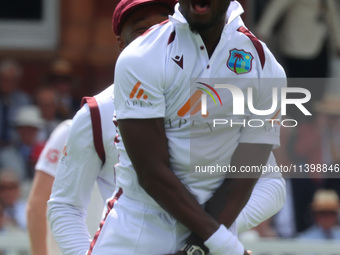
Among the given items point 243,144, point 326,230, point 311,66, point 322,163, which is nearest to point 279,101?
point 243,144

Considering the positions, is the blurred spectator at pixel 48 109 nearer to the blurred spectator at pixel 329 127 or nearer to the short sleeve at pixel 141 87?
the blurred spectator at pixel 329 127

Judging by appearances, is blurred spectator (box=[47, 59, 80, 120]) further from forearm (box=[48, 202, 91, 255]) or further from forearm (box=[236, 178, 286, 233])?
forearm (box=[236, 178, 286, 233])

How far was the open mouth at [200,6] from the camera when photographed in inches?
118

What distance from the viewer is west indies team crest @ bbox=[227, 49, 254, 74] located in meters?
3.03

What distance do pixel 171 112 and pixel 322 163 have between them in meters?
5.32

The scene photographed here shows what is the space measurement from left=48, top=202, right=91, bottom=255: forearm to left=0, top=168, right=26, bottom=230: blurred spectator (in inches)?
149

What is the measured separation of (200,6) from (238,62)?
20cm

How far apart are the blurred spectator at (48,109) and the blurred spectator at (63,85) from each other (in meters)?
0.09

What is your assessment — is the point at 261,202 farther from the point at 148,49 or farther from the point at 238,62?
the point at 148,49

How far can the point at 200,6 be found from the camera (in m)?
3.01

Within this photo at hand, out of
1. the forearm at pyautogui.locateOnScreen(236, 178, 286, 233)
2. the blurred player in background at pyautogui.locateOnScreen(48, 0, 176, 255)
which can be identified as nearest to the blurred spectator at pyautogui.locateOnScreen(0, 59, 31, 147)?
the blurred player in background at pyautogui.locateOnScreen(48, 0, 176, 255)

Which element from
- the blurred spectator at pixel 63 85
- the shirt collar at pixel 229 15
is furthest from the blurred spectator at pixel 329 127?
the shirt collar at pixel 229 15

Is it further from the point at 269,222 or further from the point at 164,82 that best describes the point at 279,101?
the point at 269,222

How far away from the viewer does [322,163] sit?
26.9 feet
